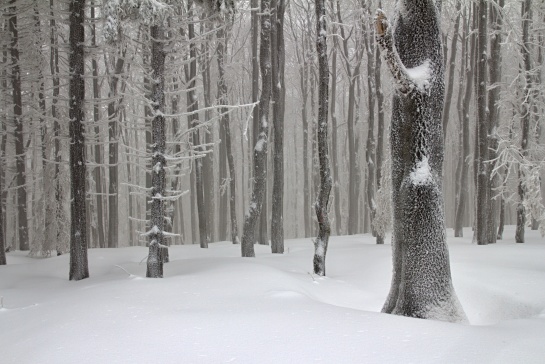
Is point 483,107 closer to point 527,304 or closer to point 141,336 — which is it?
point 527,304

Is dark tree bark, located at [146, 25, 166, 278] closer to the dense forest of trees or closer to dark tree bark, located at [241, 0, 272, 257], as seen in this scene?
the dense forest of trees

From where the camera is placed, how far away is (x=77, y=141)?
8.95 metres

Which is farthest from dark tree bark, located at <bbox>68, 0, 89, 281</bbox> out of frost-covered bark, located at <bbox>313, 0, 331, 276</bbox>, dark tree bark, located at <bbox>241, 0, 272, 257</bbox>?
frost-covered bark, located at <bbox>313, 0, 331, 276</bbox>

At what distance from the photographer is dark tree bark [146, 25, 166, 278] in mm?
7840

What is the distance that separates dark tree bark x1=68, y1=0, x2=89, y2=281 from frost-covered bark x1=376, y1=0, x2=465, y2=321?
648 centimetres

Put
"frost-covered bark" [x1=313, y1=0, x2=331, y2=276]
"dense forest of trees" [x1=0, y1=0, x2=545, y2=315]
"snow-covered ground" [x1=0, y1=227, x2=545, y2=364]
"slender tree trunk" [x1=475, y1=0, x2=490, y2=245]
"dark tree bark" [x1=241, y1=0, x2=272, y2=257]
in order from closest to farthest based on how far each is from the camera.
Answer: "snow-covered ground" [x1=0, y1=227, x2=545, y2=364] → "dense forest of trees" [x1=0, y1=0, x2=545, y2=315] → "frost-covered bark" [x1=313, y1=0, x2=331, y2=276] → "dark tree bark" [x1=241, y1=0, x2=272, y2=257] → "slender tree trunk" [x1=475, y1=0, x2=490, y2=245]

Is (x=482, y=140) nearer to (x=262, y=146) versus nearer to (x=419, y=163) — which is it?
(x=262, y=146)

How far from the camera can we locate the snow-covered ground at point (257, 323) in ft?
12.1

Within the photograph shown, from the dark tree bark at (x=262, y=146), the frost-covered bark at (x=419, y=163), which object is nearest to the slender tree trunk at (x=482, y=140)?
the dark tree bark at (x=262, y=146)

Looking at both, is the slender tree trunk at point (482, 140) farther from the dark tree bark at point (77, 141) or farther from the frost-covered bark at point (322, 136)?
the dark tree bark at point (77, 141)

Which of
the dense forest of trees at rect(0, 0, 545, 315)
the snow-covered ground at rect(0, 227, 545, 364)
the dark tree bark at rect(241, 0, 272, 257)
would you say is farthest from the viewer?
the dark tree bark at rect(241, 0, 272, 257)

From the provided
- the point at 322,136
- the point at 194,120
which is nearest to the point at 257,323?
the point at 322,136

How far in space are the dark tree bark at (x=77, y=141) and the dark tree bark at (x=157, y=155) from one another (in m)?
2.06

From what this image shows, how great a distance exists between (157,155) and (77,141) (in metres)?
2.26
